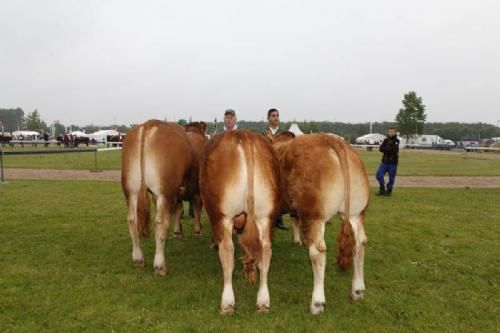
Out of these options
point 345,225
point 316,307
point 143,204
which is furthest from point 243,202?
point 143,204

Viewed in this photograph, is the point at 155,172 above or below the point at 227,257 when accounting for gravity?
above

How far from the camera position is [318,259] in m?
4.29

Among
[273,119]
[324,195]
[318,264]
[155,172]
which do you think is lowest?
[318,264]

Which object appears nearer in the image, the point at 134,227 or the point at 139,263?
the point at 134,227

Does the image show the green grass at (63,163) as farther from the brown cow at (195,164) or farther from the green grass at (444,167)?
the green grass at (444,167)

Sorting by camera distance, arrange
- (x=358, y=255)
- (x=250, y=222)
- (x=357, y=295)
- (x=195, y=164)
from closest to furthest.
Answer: (x=250, y=222) < (x=358, y=255) < (x=357, y=295) < (x=195, y=164)

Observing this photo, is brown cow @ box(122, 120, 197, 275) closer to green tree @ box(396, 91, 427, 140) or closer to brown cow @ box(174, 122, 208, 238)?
brown cow @ box(174, 122, 208, 238)

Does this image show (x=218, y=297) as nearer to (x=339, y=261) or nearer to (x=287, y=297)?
(x=287, y=297)

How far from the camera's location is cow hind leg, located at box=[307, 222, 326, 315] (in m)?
4.28

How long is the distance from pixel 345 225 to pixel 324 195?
1.47 ft

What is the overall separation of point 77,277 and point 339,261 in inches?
146

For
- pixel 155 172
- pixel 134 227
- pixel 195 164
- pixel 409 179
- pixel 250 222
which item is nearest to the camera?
pixel 250 222

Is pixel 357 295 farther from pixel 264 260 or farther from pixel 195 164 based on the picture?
pixel 195 164

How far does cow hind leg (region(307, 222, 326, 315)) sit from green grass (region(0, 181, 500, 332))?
5.4 inches
